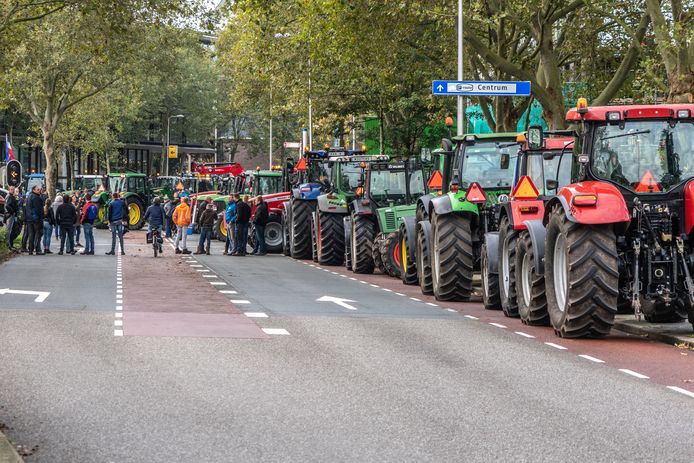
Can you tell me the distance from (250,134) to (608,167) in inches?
3649

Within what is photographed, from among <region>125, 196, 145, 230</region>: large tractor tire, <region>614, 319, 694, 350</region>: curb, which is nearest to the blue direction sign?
<region>614, 319, 694, 350</region>: curb

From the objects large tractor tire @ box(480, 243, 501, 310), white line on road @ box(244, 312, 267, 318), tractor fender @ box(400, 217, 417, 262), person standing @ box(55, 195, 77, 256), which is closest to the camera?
white line on road @ box(244, 312, 267, 318)

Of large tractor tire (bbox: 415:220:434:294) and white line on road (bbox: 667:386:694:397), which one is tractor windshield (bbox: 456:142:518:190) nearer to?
large tractor tire (bbox: 415:220:434:294)

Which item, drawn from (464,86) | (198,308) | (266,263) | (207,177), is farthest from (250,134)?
(198,308)

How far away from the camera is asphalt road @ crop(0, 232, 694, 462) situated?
862cm

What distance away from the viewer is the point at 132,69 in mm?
62031

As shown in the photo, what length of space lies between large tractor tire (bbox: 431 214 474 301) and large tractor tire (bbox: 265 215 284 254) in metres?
19.5

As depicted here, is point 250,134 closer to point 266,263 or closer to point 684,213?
point 266,263

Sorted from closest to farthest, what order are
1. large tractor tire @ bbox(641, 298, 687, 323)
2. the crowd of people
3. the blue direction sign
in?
1. large tractor tire @ bbox(641, 298, 687, 323)
2. the blue direction sign
3. the crowd of people

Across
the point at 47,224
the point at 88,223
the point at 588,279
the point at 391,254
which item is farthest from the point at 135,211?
the point at 588,279

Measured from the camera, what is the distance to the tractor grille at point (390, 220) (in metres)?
28.3

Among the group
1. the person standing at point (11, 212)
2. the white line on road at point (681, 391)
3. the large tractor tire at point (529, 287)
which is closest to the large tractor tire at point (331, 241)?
the person standing at point (11, 212)

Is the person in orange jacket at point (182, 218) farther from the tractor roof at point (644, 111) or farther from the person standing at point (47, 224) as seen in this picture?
the tractor roof at point (644, 111)

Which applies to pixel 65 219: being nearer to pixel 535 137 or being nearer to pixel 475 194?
pixel 475 194
